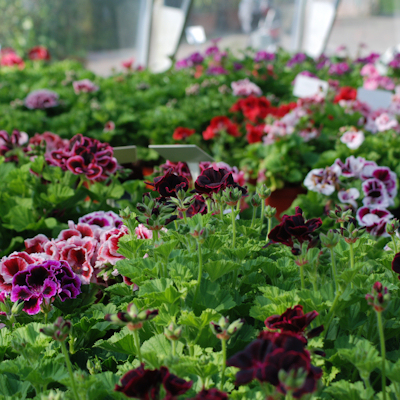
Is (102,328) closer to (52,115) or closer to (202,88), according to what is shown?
(52,115)

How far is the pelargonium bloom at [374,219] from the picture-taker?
1.18 meters

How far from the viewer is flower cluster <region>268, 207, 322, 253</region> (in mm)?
693

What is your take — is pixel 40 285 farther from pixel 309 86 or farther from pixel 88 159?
pixel 309 86

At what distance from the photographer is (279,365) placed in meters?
0.44

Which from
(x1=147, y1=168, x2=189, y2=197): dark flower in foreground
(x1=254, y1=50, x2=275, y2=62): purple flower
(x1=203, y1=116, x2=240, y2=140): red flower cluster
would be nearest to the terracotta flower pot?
(x1=203, y1=116, x2=240, y2=140): red flower cluster

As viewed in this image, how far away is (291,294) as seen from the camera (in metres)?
0.68

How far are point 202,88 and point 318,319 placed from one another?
3170 mm

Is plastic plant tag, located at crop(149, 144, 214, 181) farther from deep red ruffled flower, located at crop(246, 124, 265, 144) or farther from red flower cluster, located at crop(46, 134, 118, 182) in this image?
deep red ruffled flower, located at crop(246, 124, 265, 144)

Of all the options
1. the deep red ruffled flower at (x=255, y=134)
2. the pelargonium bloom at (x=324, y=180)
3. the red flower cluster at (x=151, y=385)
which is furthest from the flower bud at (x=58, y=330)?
the deep red ruffled flower at (x=255, y=134)

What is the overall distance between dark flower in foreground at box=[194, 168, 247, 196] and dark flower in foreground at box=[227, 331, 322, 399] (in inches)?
14.3

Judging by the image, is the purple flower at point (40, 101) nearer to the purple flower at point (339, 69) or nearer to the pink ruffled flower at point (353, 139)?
the pink ruffled flower at point (353, 139)

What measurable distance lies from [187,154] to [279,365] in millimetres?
817

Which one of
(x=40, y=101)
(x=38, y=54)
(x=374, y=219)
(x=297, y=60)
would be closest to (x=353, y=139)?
(x=374, y=219)

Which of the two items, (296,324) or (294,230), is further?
(294,230)
